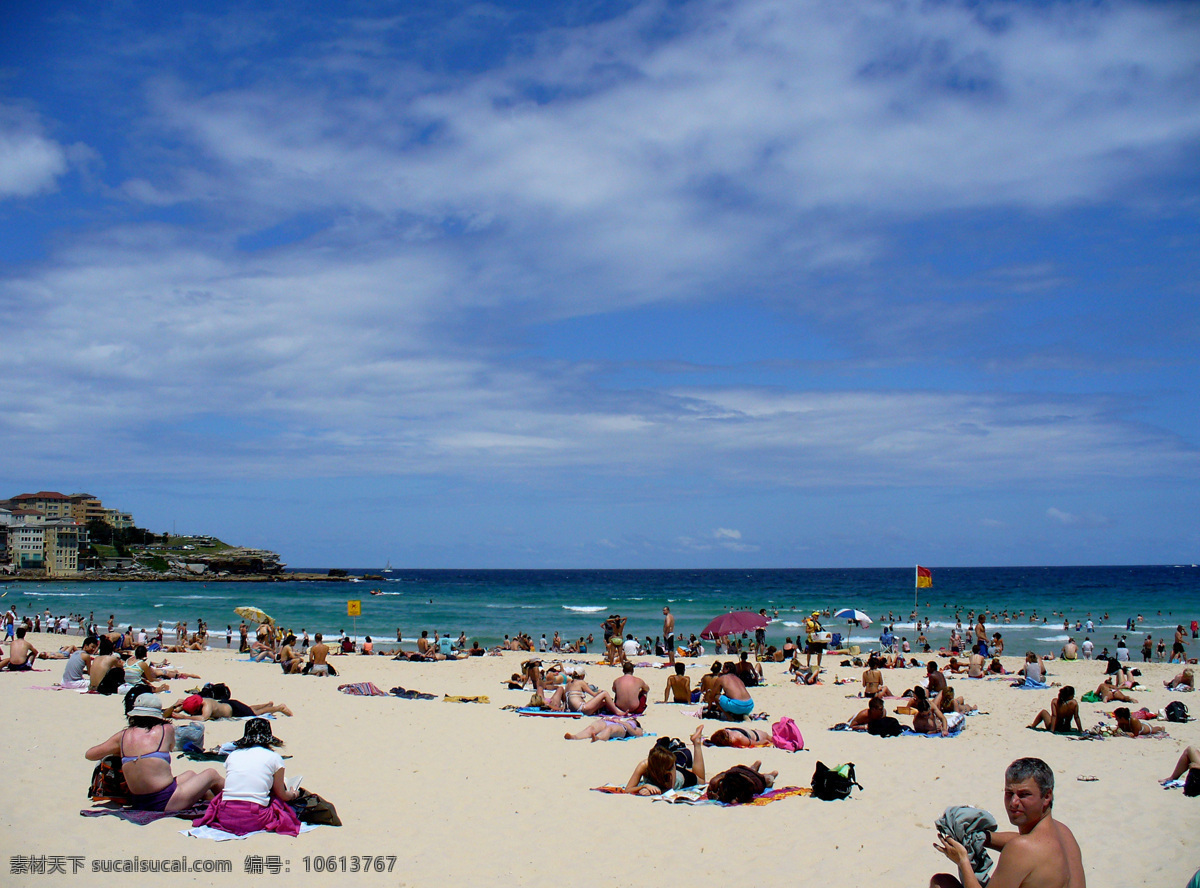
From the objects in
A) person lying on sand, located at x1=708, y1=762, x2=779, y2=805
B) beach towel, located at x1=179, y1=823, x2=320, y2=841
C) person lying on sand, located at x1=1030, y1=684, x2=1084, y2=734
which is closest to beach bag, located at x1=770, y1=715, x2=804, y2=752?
person lying on sand, located at x1=708, y1=762, x2=779, y2=805

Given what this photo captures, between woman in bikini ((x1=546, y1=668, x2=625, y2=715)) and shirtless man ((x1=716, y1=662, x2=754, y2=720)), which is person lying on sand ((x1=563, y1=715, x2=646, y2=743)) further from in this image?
shirtless man ((x1=716, y1=662, x2=754, y2=720))

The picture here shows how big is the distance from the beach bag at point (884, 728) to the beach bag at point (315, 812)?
333 inches

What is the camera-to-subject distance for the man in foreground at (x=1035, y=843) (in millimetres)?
3939

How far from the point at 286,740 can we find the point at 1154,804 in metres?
9.91

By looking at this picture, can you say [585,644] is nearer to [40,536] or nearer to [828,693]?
[828,693]

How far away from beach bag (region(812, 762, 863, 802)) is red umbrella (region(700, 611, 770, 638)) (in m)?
11.3

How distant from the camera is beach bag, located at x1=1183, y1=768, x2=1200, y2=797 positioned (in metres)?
8.74

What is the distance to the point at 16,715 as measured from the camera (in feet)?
36.6

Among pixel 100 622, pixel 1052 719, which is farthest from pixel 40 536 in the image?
pixel 1052 719

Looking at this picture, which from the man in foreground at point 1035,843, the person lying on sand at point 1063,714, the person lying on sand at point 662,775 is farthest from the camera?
the person lying on sand at point 1063,714

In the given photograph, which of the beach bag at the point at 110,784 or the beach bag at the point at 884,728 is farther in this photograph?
the beach bag at the point at 884,728

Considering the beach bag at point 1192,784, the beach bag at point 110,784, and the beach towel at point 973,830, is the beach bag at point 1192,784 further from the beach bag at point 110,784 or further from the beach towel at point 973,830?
the beach bag at point 110,784

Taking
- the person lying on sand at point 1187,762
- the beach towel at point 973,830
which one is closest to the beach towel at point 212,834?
the beach towel at point 973,830

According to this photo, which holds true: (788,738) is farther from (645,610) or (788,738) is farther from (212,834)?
(645,610)
